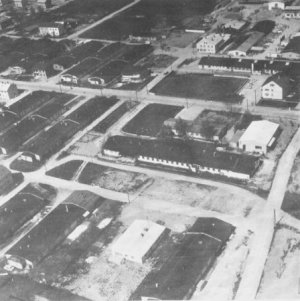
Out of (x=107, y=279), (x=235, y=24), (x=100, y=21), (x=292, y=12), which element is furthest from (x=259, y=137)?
(x=100, y=21)

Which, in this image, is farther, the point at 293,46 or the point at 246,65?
the point at 293,46

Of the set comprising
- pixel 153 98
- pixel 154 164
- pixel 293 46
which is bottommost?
pixel 154 164

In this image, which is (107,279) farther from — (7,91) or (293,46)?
(293,46)

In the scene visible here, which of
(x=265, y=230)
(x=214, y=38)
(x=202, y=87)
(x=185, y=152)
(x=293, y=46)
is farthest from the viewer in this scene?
(x=214, y=38)

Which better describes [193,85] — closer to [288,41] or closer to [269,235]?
[288,41]

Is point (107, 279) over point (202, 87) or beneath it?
beneath

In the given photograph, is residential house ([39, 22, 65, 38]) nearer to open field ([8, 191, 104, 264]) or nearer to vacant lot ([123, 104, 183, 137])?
vacant lot ([123, 104, 183, 137])

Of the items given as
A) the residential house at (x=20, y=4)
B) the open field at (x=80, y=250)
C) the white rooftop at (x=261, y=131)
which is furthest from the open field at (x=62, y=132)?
the residential house at (x=20, y=4)

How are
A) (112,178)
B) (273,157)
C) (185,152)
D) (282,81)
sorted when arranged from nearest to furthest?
(112,178), (273,157), (185,152), (282,81)
